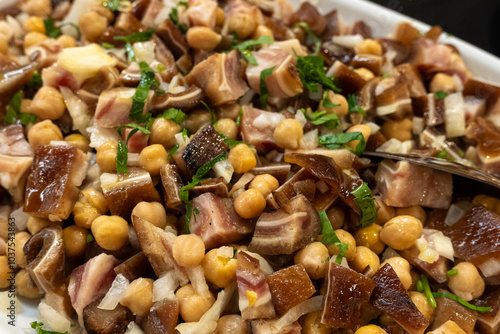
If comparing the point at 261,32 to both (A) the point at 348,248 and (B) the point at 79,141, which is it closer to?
(B) the point at 79,141

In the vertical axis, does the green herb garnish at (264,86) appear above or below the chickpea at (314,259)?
above

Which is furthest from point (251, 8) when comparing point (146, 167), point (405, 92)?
point (146, 167)

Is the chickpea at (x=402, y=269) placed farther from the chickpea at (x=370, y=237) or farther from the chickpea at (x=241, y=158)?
the chickpea at (x=241, y=158)

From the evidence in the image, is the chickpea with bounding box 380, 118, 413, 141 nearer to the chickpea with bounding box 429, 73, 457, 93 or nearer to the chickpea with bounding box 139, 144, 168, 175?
the chickpea with bounding box 429, 73, 457, 93

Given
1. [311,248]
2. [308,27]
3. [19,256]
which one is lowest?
[19,256]

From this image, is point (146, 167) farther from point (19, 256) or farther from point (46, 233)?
point (19, 256)

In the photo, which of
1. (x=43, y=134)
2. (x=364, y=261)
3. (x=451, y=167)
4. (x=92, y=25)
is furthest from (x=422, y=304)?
(x=92, y=25)

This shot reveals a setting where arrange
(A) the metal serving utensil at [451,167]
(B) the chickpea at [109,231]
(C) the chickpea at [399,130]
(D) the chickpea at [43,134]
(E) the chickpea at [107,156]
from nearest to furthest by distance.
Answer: (B) the chickpea at [109,231], (E) the chickpea at [107,156], (A) the metal serving utensil at [451,167], (D) the chickpea at [43,134], (C) the chickpea at [399,130]

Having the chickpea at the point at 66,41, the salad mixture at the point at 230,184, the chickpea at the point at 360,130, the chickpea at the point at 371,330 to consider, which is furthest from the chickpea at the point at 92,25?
the chickpea at the point at 371,330
